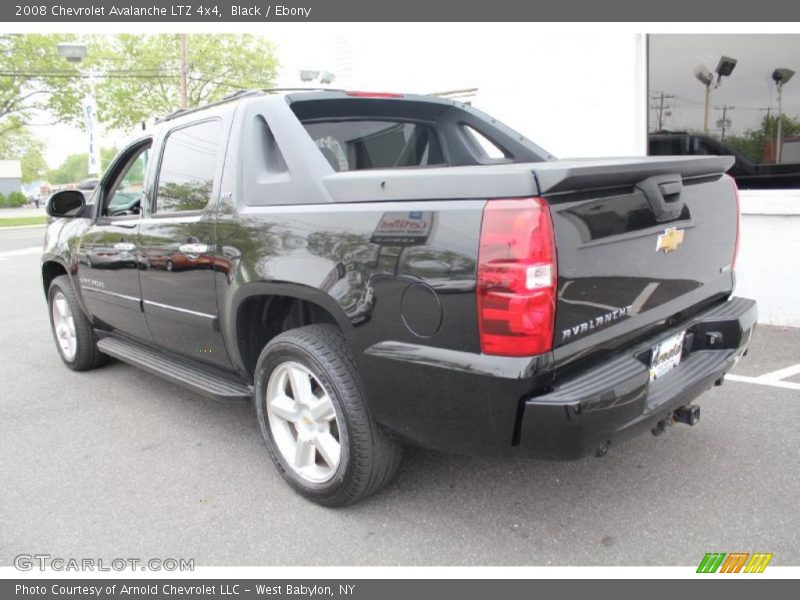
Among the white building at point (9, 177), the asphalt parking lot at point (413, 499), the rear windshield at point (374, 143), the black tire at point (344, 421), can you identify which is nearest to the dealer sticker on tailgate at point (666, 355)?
the asphalt parking lot at point (413, 499)

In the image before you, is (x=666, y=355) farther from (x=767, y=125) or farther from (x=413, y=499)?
(x=767, y=125)

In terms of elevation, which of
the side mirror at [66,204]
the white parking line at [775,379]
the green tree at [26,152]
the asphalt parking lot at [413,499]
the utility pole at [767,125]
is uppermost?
the green tree at [26,152]

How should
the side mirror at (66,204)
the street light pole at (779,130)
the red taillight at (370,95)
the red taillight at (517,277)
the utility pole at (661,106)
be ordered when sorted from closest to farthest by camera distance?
the red taillight at (517,277) → the red taillight at (370,95) → the side mirror at (66,204) → the street light pole at (779,130) → the utility pole at (661,106)

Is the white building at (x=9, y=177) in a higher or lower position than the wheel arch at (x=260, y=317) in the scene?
higher

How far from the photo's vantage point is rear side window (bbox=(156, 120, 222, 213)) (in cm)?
332

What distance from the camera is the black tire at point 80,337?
4.79 metres

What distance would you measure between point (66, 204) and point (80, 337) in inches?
40.3

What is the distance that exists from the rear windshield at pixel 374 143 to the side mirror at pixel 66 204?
2227 mm

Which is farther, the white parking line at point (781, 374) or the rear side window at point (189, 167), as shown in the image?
the white parking line at point (781, 374)

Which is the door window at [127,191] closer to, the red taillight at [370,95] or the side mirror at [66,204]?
the side mirror at [66,204]

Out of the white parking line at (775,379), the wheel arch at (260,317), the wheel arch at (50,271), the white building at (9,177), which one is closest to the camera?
the wheel arch at (260,317)

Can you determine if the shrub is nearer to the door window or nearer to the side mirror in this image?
the side mirror

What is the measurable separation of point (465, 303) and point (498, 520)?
114cm

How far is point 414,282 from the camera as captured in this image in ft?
7.34
